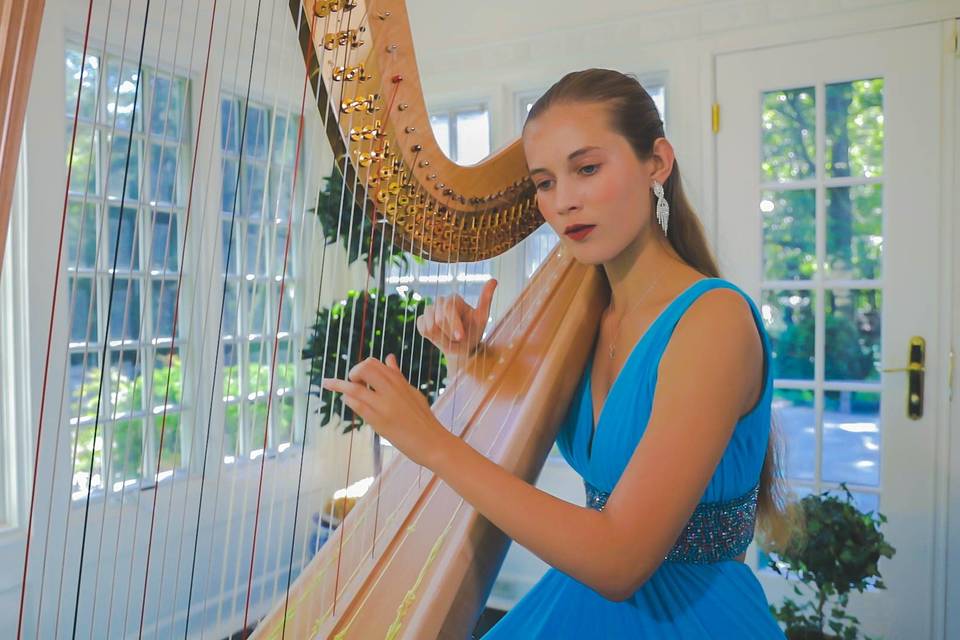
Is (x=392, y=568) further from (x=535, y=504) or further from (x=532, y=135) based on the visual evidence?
(x=532, y=135)

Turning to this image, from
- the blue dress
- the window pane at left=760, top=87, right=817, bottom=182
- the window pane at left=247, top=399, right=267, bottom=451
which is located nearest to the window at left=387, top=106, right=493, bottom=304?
the window pane at left=247, top=399, right=267, bottom=451

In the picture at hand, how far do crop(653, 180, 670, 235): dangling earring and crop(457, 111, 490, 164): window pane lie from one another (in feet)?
7.59

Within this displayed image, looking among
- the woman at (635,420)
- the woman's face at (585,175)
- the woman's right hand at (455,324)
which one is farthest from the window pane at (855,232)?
the woman's face at (585,175)

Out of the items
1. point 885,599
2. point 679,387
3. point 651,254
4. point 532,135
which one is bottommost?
point 885,599

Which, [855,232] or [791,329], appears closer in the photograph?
[855,232]

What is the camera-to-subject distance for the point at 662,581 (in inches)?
39.0

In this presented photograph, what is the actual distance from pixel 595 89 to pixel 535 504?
55 centimetres

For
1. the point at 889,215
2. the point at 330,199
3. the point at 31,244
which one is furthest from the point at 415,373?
the point at 889,215

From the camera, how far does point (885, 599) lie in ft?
8.51

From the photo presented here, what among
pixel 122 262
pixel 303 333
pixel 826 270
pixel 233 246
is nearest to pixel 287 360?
pixel 233 246

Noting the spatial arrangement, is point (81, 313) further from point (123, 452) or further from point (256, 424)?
point (256, 424)

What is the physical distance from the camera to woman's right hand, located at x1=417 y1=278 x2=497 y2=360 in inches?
50.8

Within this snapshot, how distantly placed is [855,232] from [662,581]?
6.82ft

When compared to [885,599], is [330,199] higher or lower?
higher
